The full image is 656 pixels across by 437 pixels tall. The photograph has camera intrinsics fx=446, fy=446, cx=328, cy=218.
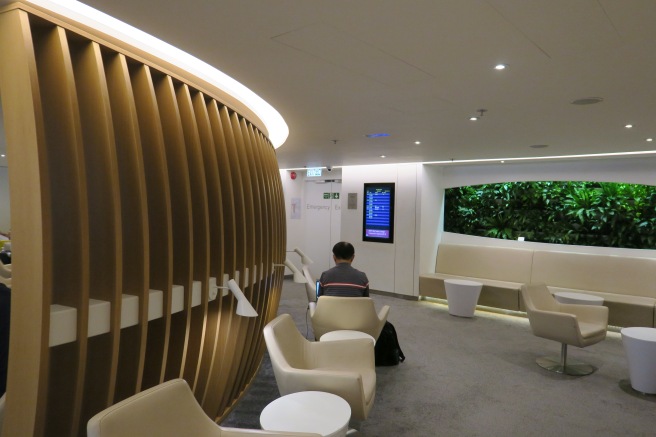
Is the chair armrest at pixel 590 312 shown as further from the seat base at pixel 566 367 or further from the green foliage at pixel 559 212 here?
the green foliage at pixel 559 212

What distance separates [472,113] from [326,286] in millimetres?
2267

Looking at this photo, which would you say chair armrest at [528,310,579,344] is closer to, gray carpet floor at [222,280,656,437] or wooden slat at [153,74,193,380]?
gray carpet floor at [222,280,656,437]

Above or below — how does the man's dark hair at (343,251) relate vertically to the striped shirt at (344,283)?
above

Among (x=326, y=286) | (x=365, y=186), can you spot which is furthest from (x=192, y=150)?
(x=365, y=186)

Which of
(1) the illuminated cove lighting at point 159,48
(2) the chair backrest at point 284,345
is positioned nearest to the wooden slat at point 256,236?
(1) the illuminated cove lighting at point 159,48

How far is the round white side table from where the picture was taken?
4223 millimetres

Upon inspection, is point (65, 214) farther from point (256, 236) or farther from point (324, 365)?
point (324, 365)

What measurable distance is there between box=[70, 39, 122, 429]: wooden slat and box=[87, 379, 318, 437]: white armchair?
0.33m

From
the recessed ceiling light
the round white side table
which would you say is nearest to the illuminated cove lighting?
the recessed ceiling light

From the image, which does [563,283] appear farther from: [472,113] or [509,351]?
[472,113]

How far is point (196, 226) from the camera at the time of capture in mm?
2840

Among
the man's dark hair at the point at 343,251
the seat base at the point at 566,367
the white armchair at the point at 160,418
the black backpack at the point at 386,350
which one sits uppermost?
the man's dark hair at the point at 343,251

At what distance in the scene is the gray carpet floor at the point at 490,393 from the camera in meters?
3.57

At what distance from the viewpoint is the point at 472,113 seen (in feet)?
14.2
